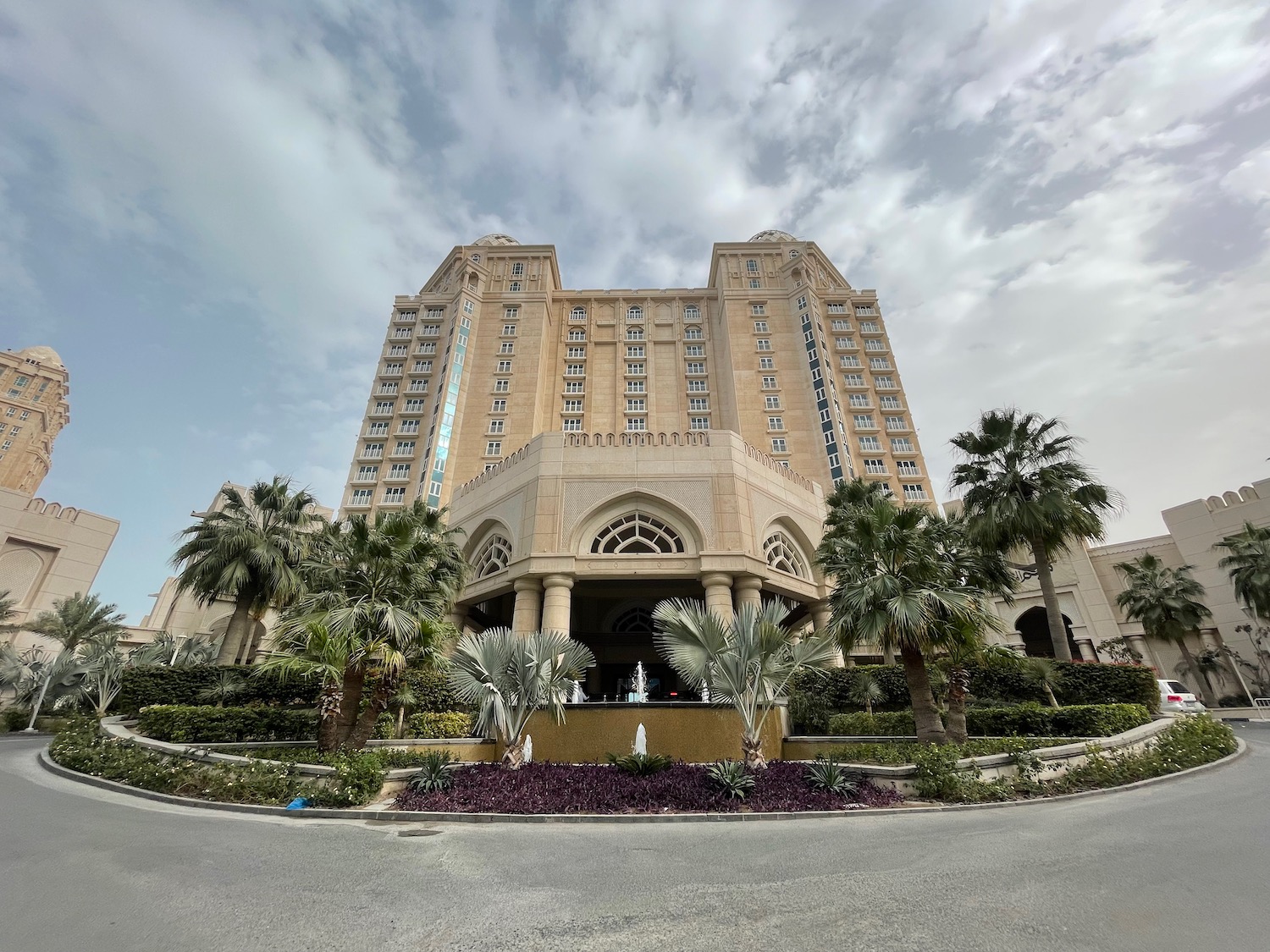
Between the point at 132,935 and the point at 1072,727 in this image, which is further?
the point at 1072,727

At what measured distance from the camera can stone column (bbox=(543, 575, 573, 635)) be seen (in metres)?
19.4

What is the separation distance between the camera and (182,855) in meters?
6.40

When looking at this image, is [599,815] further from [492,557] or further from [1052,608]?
[1052,608]

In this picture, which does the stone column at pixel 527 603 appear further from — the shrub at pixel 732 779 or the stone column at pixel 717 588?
the shrub at pixel 732 779

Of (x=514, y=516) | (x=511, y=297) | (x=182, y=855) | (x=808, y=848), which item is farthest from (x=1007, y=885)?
Result: (x=511, y=297)

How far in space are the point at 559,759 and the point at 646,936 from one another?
11023 millimetres

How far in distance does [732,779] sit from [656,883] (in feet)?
16.0

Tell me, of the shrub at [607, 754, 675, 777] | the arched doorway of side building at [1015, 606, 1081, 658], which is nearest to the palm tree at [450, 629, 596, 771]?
the shrub at [607, 754, 675, 777]

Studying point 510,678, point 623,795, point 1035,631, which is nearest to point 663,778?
point 623,795

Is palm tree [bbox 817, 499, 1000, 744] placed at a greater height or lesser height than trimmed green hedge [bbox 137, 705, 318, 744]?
greater

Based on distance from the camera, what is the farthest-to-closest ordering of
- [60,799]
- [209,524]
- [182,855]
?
[209,524]
[60,799]
[182,855]

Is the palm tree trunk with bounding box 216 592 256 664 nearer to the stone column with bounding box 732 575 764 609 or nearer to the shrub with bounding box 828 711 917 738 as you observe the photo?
the stone column with bounding box 732 575 764 609

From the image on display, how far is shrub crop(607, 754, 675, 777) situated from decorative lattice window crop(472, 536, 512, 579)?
12.4 metres

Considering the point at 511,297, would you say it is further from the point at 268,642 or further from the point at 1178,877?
→ the point at 1178,877
